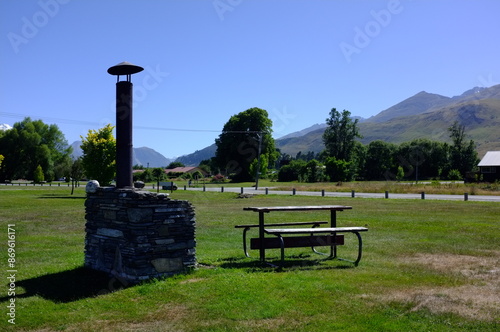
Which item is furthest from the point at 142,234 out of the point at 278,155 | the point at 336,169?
the point at 278,155

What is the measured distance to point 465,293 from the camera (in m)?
6.68

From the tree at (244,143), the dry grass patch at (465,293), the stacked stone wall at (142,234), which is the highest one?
the tree at (244,143)

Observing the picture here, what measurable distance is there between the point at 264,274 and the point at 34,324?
3.71 m

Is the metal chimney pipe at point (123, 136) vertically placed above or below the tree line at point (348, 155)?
below

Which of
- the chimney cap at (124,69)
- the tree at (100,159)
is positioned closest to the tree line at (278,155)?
the tree at (100,159)

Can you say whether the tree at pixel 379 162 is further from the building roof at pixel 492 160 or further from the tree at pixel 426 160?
the building roof at pixel 492 160

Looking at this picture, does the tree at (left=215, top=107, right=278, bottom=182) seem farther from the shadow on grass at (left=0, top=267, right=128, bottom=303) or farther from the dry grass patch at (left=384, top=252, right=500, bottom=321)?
the shadow on grass at (left=0, top=267, right=128, bottom=303)

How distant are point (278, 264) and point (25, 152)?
80377 millimetres

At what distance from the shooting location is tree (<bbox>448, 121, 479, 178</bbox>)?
83000mm

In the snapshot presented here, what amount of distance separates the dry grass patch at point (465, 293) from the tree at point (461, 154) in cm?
8180

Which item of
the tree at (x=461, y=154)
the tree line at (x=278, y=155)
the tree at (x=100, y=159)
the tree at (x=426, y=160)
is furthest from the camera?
the tree at (x=426, y=160)

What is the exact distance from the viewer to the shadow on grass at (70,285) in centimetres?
A: 706

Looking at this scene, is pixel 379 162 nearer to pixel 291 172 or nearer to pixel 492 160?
pixel 291 172

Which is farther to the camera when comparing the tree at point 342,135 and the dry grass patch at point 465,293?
the tree at point 342,135
